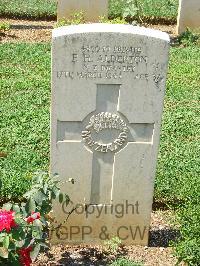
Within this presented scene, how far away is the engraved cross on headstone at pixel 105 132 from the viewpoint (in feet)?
13.4

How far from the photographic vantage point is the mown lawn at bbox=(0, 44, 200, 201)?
17.7 ft

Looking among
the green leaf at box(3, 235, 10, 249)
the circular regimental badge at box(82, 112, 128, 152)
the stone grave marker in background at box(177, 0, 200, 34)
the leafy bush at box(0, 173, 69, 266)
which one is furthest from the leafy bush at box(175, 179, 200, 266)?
the stone grave marker in background at box(177, 0, 200, 34)

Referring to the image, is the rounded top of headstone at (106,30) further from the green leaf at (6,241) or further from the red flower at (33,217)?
the green leaf at (6,241)

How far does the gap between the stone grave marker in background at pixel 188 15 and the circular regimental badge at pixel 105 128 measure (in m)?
6.87

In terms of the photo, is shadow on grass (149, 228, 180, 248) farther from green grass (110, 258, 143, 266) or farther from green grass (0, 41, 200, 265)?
green grass (110, 258, 143, 266)

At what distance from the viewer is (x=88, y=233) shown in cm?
458

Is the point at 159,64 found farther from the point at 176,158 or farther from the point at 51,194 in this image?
the point at 176,158

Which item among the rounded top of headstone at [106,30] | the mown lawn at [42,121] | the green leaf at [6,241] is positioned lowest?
the green leaf at [6,241]

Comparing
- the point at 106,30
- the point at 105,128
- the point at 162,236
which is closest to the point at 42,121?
the point at 162,236

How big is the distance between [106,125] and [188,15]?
705cm

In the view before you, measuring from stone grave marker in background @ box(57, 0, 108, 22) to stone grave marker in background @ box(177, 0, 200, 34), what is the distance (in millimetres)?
1438

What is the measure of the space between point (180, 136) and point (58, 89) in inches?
111

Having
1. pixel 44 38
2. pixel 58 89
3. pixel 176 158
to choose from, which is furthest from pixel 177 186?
pixel 44 38

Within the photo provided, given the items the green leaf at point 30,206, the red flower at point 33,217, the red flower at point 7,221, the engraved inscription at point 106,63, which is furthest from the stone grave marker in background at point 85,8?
the red flower at point 7,221
